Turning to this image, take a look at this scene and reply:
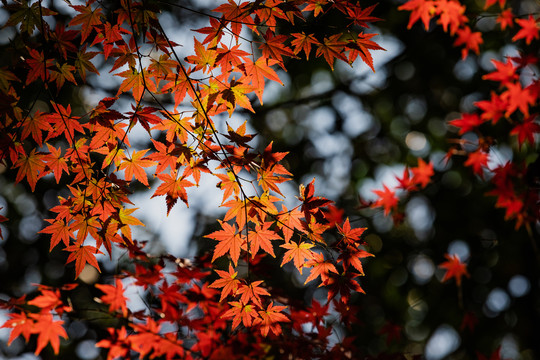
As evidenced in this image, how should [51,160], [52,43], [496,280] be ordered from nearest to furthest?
[52,43] < [51,160] < [496,280]

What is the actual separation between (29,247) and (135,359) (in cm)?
238

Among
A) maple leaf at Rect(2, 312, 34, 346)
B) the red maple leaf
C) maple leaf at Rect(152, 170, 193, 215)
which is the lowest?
maple leaf at Rect(2, 312, 34, 346)

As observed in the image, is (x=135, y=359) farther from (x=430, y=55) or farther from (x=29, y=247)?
(x=430, y=55)

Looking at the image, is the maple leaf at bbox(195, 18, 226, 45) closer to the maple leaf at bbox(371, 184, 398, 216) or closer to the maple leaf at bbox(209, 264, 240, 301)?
the maple leaf at bbox(209, 264, 240, 301)

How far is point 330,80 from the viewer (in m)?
6.04

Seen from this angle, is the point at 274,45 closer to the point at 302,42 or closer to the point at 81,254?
the point at 302,42

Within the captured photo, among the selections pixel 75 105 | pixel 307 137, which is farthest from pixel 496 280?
pixel 75 105

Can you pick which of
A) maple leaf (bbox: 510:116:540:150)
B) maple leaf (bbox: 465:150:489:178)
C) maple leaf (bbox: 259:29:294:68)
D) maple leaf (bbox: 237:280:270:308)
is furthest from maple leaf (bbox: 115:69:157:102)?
maple leaf (bbox: 465:150:489:178)

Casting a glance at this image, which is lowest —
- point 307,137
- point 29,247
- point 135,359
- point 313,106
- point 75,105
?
point 135,359

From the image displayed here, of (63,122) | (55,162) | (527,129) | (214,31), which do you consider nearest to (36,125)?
(63,122)

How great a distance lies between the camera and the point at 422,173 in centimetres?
491

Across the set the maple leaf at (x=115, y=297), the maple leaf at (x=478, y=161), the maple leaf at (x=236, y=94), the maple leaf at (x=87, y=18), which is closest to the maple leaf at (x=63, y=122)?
the maple leaf at (x=87, y=18)

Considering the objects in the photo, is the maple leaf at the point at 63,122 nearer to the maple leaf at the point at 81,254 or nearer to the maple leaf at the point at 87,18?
the maple leaf at the point at 87,18

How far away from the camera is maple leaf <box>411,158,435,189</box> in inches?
191
